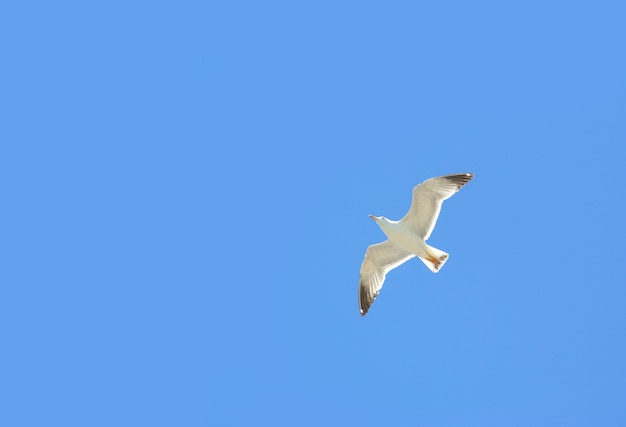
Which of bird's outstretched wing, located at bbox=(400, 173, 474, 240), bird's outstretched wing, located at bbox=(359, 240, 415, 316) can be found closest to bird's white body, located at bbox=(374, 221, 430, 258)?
bird's outstretched wing, located at bbox=(400, 173, 474, 240)

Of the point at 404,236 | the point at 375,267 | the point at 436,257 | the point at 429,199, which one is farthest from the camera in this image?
the point at 375,267

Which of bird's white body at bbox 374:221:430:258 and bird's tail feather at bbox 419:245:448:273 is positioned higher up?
bird's white body at bbox 374:221:430:258

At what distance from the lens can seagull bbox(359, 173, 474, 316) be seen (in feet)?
52.6

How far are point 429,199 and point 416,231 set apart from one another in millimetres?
735

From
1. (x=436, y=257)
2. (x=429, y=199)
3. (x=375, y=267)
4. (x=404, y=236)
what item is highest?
(x=429, y=199)

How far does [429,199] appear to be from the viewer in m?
16.2

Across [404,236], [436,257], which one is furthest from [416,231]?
[436,257]

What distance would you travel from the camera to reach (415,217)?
16484 mm

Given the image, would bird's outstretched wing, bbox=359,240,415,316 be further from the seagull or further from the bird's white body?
the bird's white body

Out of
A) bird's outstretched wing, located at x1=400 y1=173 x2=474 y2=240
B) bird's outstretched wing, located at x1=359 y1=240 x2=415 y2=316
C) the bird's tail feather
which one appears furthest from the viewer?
bird's outstretched wing, located at x1=359 y1=240 x2=415 y2=316

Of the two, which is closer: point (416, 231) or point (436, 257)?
point (436, 257)

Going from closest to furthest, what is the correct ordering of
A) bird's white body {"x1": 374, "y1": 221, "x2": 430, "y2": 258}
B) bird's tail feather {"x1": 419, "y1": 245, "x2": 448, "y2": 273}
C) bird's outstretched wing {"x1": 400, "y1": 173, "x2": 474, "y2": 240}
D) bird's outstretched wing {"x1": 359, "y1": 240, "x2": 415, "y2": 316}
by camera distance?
1. bird's outstretched wing {"x1": 400, "y1": 173, "x2": 474, "y2": 240}
2. bird's tail feather {"x1": 419, "y1": 245, "x2": 448, "y2": 273}
3. bird's white body {"x1": 374, "y1": 221, "x2": 430, "y2": 258}
4. bird's outstretched wing {"x1": 359, "y1": 240, "x2": 415, "y2": 316}

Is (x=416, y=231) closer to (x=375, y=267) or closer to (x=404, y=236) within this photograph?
(x=404, y=236)

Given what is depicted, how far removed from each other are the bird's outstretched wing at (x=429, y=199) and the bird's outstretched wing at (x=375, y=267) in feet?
3.25
